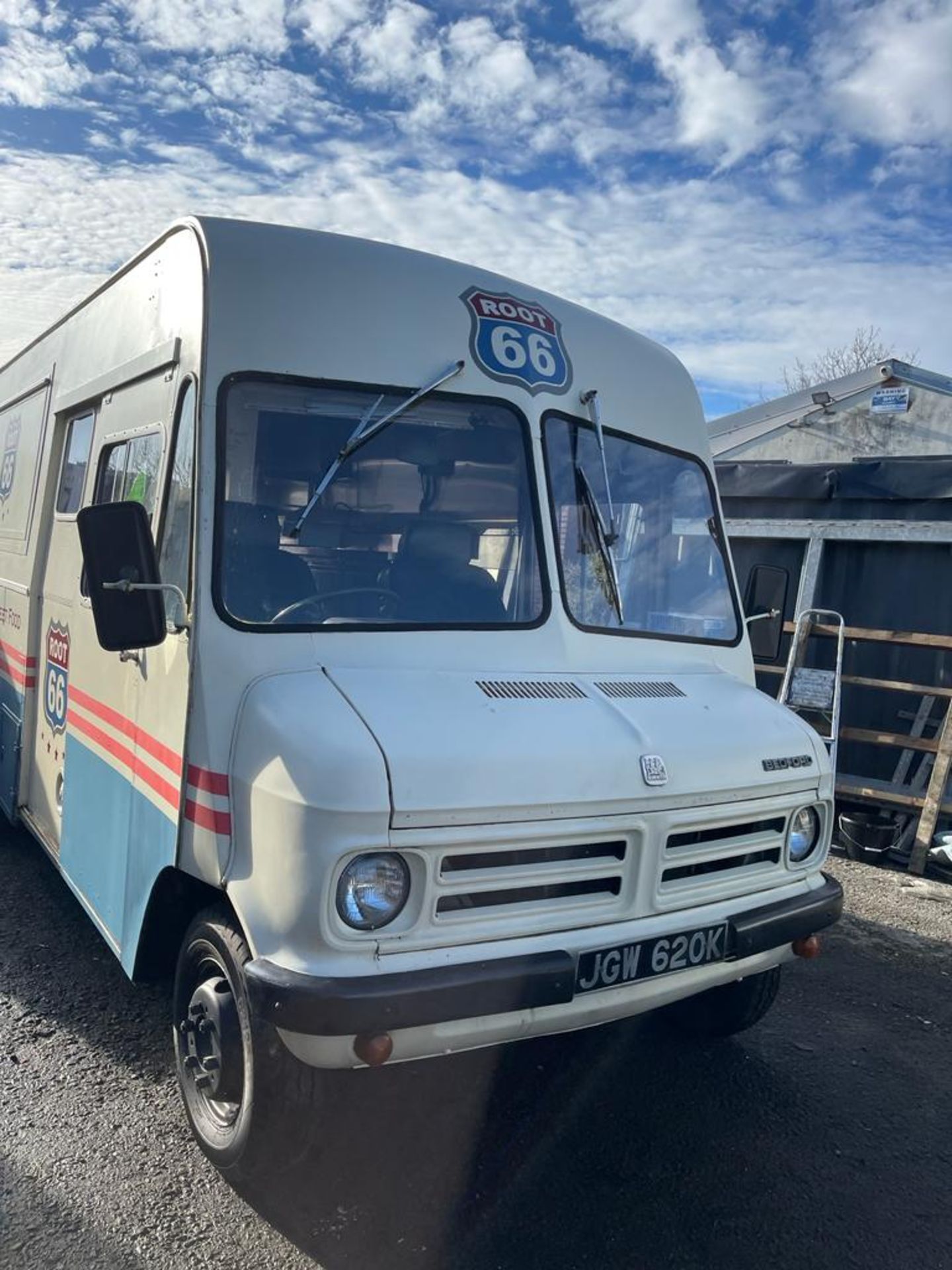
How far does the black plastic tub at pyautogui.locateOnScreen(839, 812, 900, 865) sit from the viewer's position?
22.8 feet

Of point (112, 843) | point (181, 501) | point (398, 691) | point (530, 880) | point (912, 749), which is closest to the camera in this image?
point (530, 880)

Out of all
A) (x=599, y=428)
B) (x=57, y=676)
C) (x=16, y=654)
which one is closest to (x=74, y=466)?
(x=57, y=676)

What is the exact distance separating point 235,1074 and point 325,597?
1425 mm

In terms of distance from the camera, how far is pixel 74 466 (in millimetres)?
4793

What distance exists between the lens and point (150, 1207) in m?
3.02

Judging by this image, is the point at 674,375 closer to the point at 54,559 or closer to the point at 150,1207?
the point at 54,559

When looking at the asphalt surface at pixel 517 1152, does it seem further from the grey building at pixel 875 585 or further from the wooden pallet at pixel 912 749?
the grey building at pixel 875 585

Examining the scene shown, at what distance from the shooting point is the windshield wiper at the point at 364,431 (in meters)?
3.30

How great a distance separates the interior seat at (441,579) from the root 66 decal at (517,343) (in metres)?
0.61

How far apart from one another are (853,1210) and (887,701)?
5.47 m

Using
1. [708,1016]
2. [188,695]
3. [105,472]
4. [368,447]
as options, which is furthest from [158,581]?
[708,1016]

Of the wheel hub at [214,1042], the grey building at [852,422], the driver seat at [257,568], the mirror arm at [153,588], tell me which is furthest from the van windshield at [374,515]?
the grey building at [852,422]

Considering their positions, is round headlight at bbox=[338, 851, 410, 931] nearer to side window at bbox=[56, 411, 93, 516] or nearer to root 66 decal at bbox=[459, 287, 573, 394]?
root 66 decal at bbox=[459, 287, 573, 394]

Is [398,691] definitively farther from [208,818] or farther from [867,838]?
[867,838]
